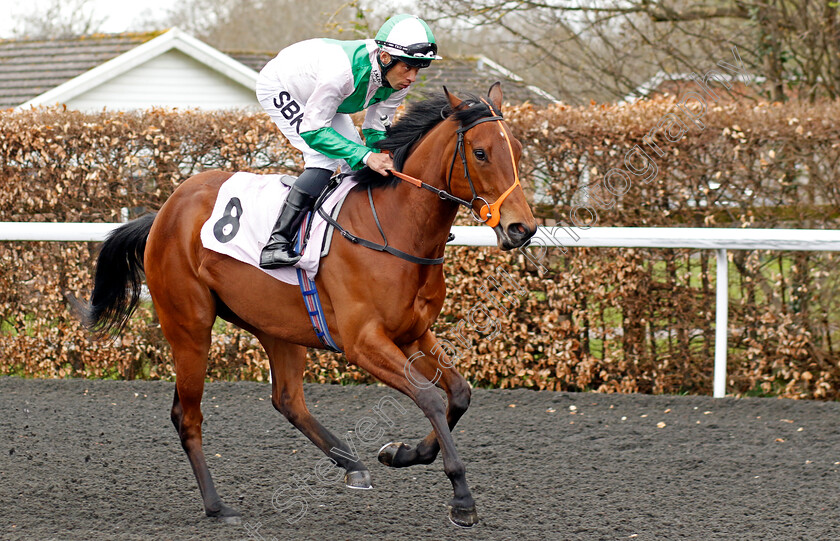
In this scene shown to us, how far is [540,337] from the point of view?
588 centimetres

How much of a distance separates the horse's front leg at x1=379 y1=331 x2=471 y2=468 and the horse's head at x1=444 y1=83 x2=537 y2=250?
0.65 metres

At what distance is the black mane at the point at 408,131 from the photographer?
354cm

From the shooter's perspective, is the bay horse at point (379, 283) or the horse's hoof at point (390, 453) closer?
the bay horse at point (379, 283)

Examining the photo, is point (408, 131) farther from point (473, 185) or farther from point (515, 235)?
point (515, 235)

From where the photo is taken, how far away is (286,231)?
11.9 feet

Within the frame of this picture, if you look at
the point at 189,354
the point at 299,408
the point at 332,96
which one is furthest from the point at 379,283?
the point at 189,354

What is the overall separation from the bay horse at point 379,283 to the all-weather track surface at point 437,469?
0.25m

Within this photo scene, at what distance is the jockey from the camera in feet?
11.3

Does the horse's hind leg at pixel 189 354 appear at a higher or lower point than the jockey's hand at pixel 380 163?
lower

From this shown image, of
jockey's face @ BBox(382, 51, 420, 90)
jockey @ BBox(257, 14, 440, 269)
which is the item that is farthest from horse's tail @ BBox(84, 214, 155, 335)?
jockey's face @ BBox(382, 51, 420, 90)

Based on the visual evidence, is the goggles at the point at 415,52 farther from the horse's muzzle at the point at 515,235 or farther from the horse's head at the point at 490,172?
the horse's muzzle at the point at 515,235

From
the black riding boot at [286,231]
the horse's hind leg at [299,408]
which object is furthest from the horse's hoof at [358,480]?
the black riding boot at [286,231]

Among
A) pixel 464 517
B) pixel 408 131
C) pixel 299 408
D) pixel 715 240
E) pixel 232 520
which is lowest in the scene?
pixel 232 520

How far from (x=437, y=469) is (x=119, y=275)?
1.87 metres
